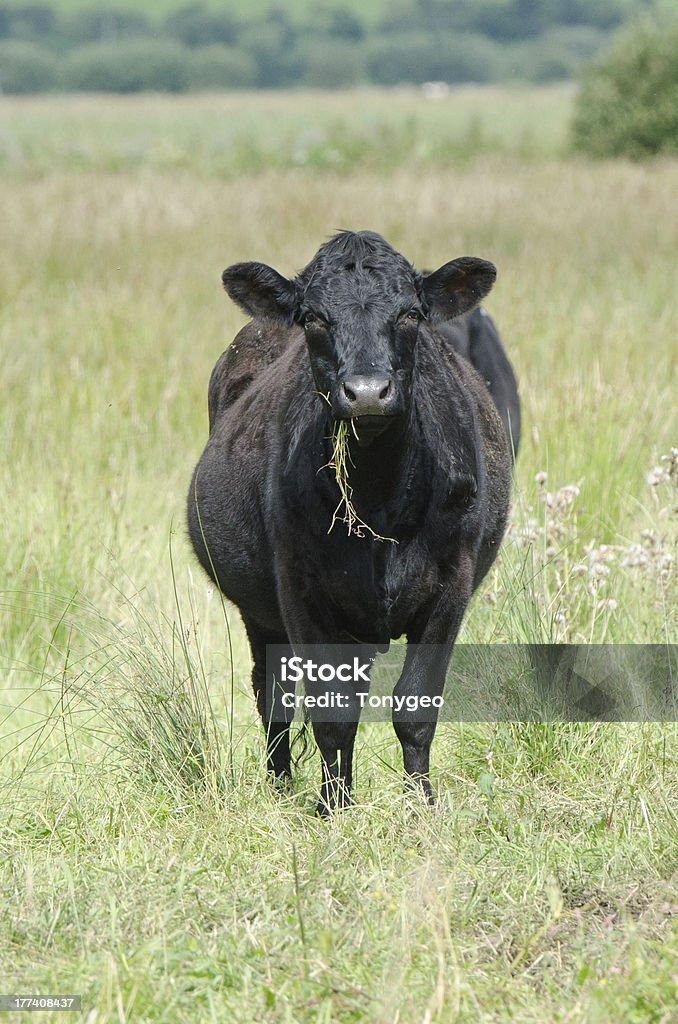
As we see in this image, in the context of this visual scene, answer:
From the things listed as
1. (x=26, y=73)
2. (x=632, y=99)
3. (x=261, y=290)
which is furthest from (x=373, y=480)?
(x=26, y=73)

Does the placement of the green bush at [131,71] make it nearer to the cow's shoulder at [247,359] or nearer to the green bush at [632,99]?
the green bush at [632,99]

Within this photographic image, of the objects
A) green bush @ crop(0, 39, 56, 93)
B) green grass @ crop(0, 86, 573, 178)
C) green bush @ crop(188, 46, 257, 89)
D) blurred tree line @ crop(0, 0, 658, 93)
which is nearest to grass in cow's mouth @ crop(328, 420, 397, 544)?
green grass @ crop(0, 86, 573, 178)

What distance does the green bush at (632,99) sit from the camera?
1251 inches

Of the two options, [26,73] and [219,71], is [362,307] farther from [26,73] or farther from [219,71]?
[219,71]

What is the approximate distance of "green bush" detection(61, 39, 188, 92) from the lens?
10100 cm

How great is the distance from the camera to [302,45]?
136125 millimetres

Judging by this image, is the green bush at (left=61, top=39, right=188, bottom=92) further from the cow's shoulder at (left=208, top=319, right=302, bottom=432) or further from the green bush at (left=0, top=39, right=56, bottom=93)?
the cow's shoulder at (left=208, top=319, right=302, bottom=432)

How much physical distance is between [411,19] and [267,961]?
15481cm

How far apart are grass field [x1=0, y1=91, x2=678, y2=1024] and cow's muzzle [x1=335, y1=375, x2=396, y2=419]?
0.95 meters

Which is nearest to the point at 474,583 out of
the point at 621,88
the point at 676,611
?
the point at 676,611

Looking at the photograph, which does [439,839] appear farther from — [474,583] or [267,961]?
[474,583]

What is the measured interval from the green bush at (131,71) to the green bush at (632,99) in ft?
223

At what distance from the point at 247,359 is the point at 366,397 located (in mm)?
1898

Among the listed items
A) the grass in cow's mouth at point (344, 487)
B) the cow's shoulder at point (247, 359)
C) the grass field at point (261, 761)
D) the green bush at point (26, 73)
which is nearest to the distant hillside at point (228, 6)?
the green bush at point (26, 73)
